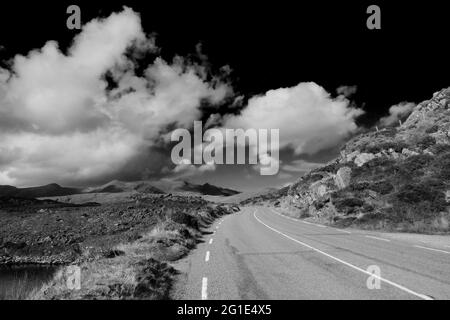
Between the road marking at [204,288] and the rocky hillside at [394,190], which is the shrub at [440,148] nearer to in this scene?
the rocky hillside at [394,190]

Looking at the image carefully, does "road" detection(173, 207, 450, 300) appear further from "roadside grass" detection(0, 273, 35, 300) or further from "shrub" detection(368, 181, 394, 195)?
"shrub" detection(368, 181, 394, 195)

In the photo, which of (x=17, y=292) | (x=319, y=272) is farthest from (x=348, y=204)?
(x=17, y=292)

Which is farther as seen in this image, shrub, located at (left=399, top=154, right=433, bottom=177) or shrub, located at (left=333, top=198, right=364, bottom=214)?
shrub, located at (left=399, top=154, right=433, bottom=177)

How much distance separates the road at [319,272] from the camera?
293 inches

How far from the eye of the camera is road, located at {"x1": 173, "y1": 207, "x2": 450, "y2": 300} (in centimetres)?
745

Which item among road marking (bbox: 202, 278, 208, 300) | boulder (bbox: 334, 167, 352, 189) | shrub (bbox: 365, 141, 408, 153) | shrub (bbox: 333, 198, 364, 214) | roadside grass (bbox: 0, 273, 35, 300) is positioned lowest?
roadside grass (bbox: 0, 273, 35, 300)

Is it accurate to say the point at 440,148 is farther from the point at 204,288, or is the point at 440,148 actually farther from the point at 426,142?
the point at 204,288

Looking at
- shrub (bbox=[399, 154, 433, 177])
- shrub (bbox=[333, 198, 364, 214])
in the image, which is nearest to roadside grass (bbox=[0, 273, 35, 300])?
shrub (bbox=[333, 198, 364, 214])

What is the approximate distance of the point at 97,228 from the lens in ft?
111

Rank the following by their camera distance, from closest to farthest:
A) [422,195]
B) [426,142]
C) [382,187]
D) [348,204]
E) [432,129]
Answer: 1. [422,195]
2. [348,204]
3. [382,187]
4. [426,142]
5. [432,129]

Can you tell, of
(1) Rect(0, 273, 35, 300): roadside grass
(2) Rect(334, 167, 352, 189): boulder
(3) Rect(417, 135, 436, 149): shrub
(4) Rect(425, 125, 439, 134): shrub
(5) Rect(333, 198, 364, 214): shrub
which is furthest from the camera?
(4) Rect(425, 125, 439, 134): shrub

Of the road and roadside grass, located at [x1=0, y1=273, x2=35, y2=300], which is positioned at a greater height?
the road

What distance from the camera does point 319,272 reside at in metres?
9.48
